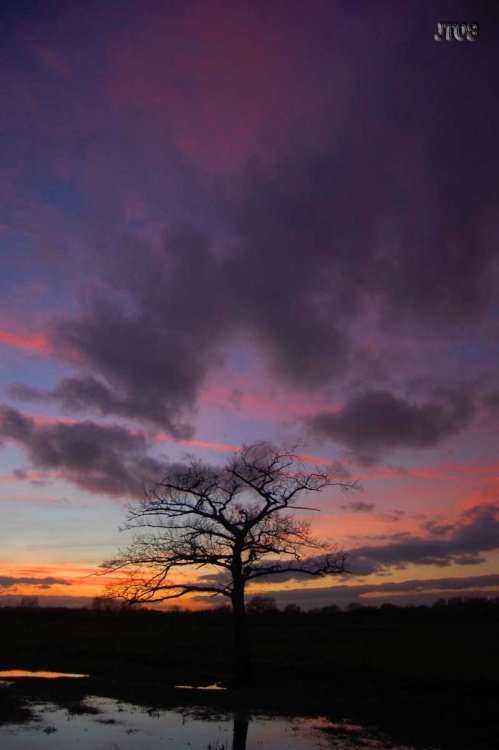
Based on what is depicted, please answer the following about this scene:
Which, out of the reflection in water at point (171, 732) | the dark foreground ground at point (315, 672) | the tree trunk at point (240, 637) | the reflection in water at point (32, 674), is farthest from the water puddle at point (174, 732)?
the reflection in water at point (32, 674)

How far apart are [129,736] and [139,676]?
1615 centimetres

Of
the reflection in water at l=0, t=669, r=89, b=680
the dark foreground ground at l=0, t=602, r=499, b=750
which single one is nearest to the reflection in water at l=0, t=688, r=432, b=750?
the dark foreground ground at l=0, t=602, r=499, b=750

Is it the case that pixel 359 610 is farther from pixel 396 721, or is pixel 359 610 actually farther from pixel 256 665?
pixel 396 721

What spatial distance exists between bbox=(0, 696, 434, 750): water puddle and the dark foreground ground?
1.17 meters

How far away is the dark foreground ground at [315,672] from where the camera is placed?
20.6m

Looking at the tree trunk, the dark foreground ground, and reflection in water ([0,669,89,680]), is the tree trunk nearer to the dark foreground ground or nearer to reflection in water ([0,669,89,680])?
the dark foreground ground

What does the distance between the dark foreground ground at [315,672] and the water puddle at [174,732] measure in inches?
46.1

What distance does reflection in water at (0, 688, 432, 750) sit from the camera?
16.2m

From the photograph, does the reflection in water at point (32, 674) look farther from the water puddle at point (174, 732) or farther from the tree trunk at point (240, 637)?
the water puddle at point (174, 732)

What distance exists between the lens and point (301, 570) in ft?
91.1

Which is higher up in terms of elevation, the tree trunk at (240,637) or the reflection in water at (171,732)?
the tree trunk at (240,637)

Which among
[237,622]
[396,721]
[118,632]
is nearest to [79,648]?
[118,632]

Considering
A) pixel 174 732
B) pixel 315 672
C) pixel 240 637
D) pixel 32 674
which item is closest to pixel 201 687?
pixel 240 637

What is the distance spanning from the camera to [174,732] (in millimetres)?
17969
